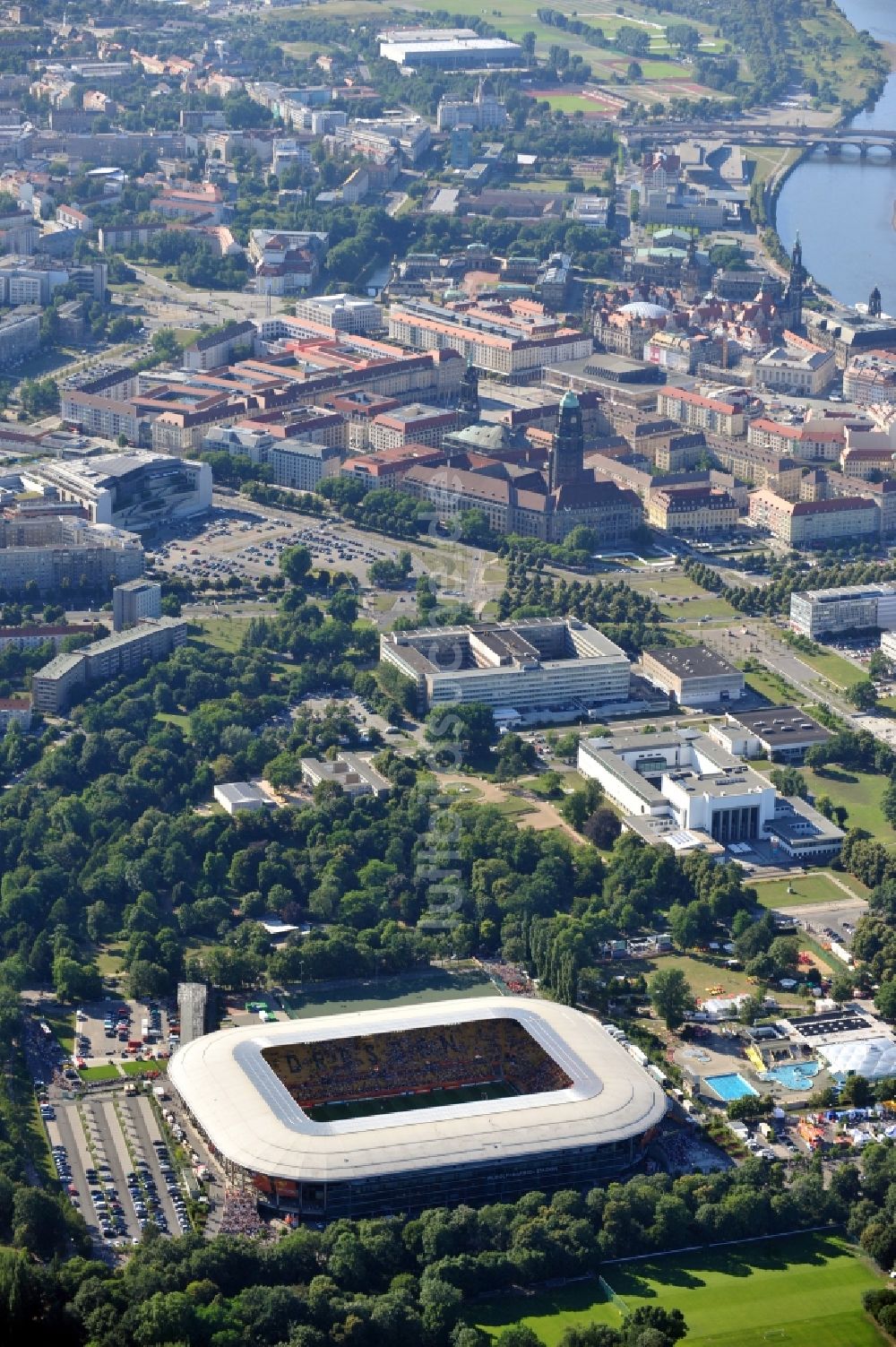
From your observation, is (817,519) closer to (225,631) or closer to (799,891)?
(225,631)

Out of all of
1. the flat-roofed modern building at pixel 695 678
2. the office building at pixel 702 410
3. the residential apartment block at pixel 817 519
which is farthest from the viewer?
the office building at pixel 702 410

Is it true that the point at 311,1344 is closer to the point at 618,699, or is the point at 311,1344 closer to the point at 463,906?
the point at 463,906

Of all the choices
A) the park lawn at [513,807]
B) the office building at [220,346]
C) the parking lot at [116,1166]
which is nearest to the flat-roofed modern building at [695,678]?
the park lawn at [513,807]

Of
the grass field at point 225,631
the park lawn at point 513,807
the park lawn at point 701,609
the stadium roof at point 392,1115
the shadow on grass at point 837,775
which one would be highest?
the stadium roof at point 392,1115

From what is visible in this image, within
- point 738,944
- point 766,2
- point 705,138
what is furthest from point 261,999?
point 766,2

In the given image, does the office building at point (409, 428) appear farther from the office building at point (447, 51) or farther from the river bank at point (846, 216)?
the office building at point (447, 51)
